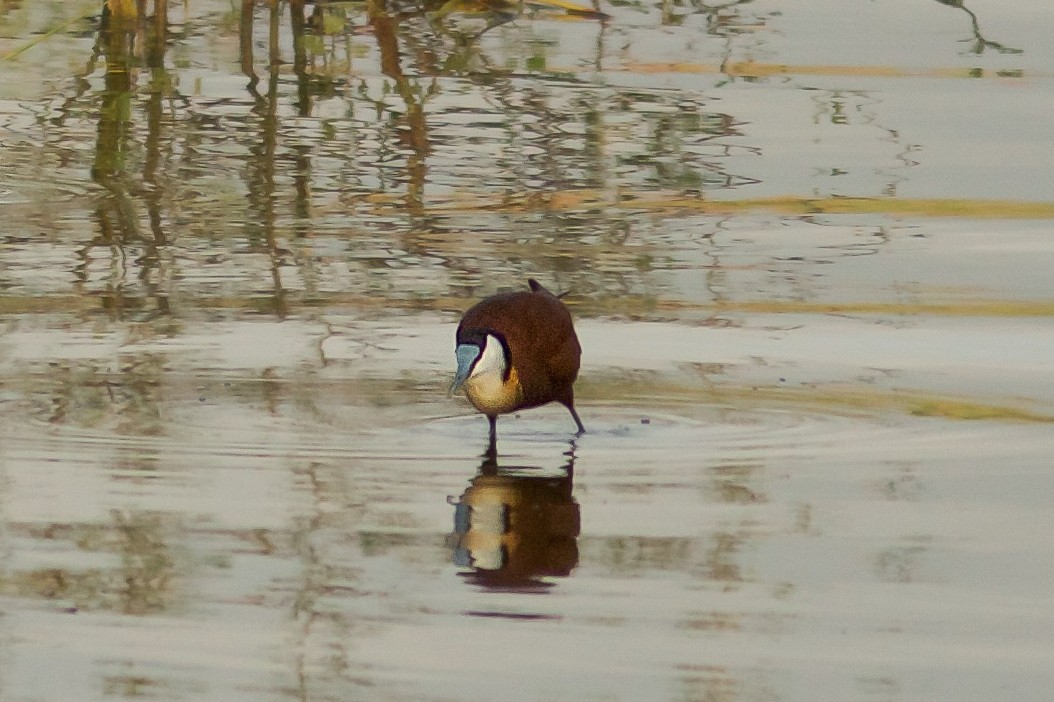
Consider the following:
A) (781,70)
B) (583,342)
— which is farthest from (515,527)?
(781,70)

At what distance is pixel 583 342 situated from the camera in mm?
6844

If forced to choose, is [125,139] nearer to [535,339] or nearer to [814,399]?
[535,339]

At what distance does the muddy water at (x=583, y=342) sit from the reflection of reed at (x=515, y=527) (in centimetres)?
2

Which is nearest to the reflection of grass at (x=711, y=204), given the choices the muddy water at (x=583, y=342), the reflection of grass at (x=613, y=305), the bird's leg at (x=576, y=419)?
the muddy water at (x=583, y=342)

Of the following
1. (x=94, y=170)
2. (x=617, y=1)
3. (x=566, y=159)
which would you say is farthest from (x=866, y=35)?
(x=94, y=170)

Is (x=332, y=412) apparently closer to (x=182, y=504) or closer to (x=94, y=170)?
(x=182, y=504)

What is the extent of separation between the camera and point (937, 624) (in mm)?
4523

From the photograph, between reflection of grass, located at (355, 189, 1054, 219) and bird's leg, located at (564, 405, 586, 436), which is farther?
reflection of grass, located at (355, 189, 1054, 219)

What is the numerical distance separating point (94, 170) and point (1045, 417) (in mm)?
4025

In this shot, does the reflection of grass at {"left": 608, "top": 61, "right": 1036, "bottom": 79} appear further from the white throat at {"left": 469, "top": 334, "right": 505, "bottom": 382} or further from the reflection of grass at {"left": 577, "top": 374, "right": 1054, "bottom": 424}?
the white throat at {"left": 469, "top": 334, "right": 505, "bottom": 382}

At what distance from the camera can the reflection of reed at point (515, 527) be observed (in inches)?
192

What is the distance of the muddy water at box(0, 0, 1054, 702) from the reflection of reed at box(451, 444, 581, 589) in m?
0.02

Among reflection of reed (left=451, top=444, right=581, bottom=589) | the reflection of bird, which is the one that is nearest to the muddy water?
reflection of reed (left=451, top=444, right=581, bottom=589)

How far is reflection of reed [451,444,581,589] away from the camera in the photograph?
16.0 ft
